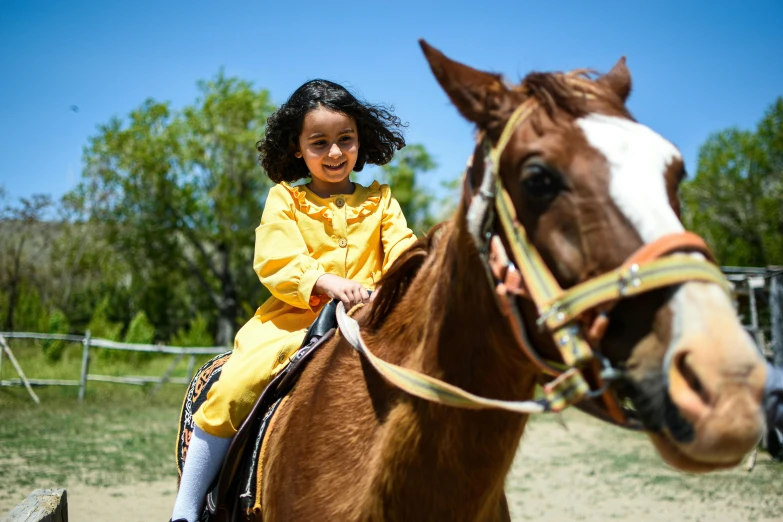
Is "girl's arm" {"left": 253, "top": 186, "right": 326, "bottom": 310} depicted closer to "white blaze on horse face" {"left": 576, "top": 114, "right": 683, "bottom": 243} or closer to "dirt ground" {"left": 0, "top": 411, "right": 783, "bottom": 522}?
"white blaze on horse face" {"left": 576, "top": 114, "right": 683, "bottom": 243}

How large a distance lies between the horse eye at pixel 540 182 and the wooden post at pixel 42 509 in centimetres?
304

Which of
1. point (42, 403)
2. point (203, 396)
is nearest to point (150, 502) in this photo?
point (203, 396)

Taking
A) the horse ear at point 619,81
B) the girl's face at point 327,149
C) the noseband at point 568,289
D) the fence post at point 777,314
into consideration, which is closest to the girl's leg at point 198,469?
the girl's face at point 327,149

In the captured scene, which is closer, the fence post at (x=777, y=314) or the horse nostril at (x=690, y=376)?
the horse nostril at (x=690, y=376)

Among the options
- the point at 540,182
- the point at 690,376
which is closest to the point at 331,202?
the point at 540,182

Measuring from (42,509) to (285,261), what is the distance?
212 centimetres

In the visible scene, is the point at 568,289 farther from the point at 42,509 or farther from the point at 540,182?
the point at 42,509

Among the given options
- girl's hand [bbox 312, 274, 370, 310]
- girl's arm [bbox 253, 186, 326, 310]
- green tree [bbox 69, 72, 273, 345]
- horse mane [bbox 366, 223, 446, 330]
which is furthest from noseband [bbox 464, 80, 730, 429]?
green tree [bbox 69, 72, 273, 345]

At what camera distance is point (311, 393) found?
87.9 inches

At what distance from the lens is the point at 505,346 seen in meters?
1.66

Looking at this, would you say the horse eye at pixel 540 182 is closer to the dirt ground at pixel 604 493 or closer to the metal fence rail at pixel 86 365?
the dirt ground at pixel 604 493

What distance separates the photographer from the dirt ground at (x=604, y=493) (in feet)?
21.8

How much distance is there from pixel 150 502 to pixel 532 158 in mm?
6874

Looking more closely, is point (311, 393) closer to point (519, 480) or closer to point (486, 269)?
point (486, 269)
